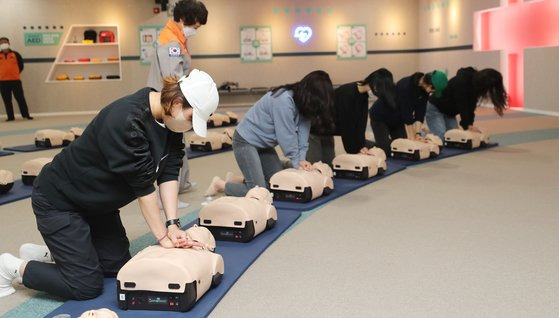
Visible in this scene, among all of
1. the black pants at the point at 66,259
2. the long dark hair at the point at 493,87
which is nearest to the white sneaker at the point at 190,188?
the black pants at the point at 66,259

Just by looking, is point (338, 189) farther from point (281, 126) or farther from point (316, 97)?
point (316, 97)

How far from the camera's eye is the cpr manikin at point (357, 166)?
224 inches

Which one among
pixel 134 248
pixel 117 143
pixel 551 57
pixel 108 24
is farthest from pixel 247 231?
pixel 108 24

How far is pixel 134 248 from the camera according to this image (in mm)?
3945

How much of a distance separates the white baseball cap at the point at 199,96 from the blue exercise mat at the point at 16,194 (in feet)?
10.4

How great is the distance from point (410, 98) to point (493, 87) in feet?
3.17

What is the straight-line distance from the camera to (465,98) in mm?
7242

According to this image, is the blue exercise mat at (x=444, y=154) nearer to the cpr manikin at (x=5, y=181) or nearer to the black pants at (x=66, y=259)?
the cpr manikin at (x=5, y=181)

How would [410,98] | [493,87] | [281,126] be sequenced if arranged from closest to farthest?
1. [281,126]
2. [410,98]
3. [493,87]

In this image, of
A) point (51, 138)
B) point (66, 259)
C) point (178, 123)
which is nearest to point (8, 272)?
point (66, 259)

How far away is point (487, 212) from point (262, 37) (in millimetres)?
11295

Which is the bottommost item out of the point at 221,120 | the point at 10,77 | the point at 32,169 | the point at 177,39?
the point at 32,169

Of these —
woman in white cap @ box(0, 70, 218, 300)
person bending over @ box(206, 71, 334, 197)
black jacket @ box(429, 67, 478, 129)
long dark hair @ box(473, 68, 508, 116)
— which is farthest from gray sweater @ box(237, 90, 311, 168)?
black jacket @ box(429, 67, 478, 129)

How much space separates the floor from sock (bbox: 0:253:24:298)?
0.20ft
